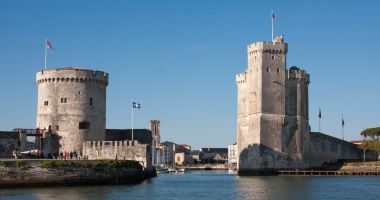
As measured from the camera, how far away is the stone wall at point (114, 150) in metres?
51.8

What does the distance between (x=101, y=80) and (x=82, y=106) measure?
298cm

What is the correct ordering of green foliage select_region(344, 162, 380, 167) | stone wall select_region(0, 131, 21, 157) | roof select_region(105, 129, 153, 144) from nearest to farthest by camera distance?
stone wall select_region(0, 131, 21, 157) < roof select_region(105, 129, 153, 144) < green foliage select_region(344, 162, 380, 167)

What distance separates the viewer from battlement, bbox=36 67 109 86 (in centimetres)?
5416

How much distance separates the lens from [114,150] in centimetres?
5191

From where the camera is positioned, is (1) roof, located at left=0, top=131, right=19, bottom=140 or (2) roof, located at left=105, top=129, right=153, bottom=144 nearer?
(1) roof, located at left=0, top=131, right=19, bottom=140

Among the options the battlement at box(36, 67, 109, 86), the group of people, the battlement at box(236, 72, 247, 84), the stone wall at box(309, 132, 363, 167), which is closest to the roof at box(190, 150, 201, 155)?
the battlement at box(236, 72, 247, 84)

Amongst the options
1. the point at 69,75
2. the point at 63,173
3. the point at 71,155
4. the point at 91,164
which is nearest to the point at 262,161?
the point at 71,155

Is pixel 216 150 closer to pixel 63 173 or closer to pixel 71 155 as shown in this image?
pixel 71 155

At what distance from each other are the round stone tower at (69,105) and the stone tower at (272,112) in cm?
3060

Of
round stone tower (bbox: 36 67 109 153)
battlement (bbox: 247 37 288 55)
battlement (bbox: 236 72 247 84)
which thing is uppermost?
battlement (bbox: 247 37 288 55)

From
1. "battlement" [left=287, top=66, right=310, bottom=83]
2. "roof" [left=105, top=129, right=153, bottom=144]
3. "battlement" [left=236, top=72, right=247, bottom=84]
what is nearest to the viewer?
"roof" [left=105, top=129, right=153, bottom=144]

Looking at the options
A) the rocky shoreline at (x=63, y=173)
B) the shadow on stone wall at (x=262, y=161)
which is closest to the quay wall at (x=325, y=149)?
the shadow on stone wall at (x=262, y=161)

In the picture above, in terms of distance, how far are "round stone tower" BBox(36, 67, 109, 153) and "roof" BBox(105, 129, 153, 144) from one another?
20.7 ft

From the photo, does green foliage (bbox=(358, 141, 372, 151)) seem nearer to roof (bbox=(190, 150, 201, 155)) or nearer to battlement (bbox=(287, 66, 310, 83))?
battlement (bbox=(287, 66, 310, 83))
